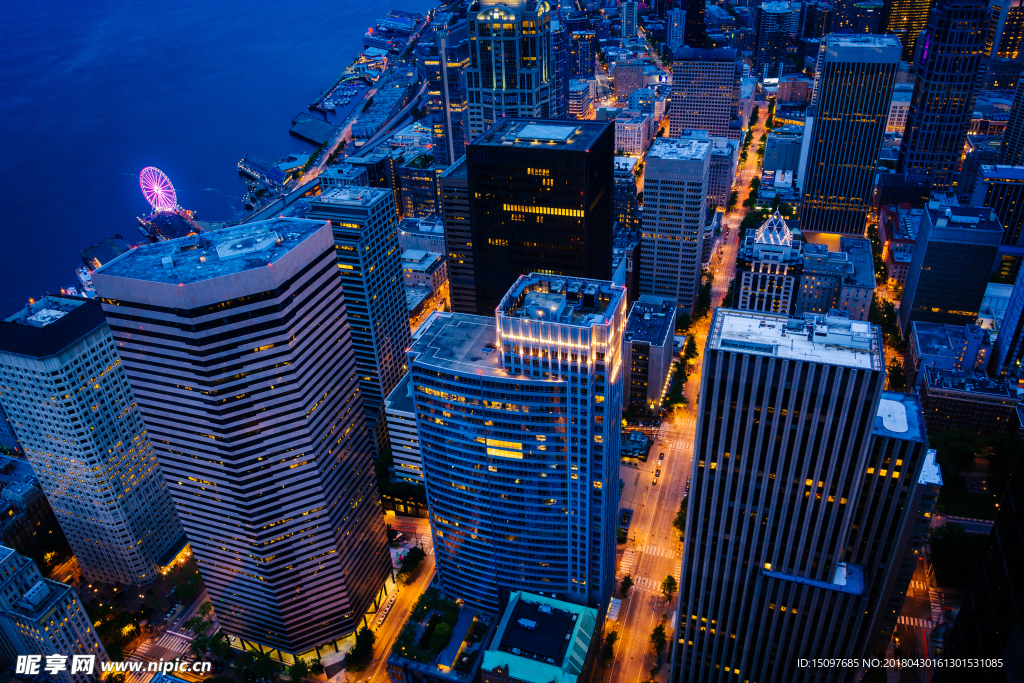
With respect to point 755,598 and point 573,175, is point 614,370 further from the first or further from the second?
point 573,175

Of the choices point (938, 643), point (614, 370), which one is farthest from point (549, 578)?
point (938, 643)

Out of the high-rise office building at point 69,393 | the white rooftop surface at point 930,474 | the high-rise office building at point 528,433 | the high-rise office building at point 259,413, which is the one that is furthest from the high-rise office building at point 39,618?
the white rooftop surface at point 930,474

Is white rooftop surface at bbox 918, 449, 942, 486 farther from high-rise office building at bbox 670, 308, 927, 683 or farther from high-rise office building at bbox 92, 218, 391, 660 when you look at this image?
high-rise office building at bbox 92, 218, 391, 660

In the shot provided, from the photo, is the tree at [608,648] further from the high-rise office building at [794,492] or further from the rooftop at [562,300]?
the rooftop at [562,300]

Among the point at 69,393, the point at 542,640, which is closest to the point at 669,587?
the point at 542,640

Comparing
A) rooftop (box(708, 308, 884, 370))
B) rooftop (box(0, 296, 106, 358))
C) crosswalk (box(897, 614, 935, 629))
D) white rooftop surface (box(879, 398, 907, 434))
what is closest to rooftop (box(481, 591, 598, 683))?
rooftop (box(708, 308, 884, 370))

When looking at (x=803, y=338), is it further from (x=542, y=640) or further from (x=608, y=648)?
(x=608, y=648)
